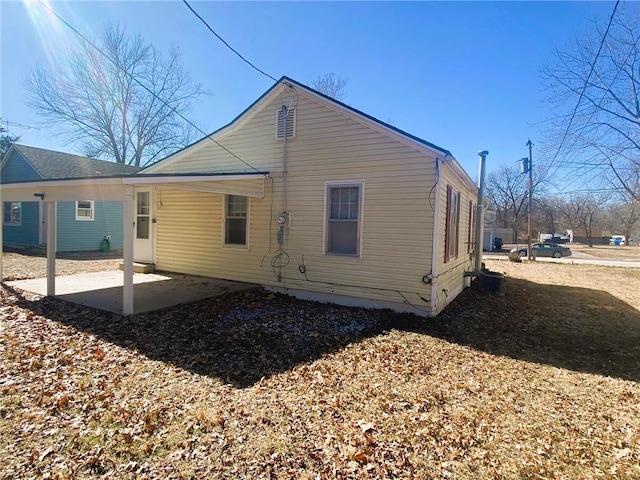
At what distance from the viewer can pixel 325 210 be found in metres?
7.61

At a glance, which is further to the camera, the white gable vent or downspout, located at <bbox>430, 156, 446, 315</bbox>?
the white gable vent

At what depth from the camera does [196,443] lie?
110 inches

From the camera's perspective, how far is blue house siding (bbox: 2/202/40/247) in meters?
16.3

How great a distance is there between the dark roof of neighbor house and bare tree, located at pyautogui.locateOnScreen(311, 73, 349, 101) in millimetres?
14509

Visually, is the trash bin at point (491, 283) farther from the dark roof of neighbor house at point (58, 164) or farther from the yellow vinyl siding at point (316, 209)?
the dark roof of neighbor house at point (58, 164)

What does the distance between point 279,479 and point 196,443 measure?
31.3 inches

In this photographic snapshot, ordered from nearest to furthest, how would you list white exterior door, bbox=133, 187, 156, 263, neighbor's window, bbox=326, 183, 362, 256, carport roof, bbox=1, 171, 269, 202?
carport roof, bbox=1, 171, 269, 202 → neighbor's window, bbox=326, 183, 362, 256 → white exterior door, bbox=133, 187, 156, 263

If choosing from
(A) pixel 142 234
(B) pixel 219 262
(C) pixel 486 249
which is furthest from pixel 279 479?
(C) pixel 486 249

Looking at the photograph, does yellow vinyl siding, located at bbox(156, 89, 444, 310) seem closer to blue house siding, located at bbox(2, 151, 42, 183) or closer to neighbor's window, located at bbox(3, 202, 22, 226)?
blue house siding, located at bbox(2, 151, 42, 183)

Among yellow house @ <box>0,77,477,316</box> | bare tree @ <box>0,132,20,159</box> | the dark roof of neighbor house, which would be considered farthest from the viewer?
bare tree @ <box>0,132,20,159</box>

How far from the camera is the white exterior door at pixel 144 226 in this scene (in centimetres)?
1060

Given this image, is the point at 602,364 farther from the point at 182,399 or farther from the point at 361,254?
the point at 182,399

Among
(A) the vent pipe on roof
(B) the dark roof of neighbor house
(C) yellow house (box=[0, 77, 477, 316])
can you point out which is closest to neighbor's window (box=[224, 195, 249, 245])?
(C) yellow house (box=[0, 77, 477, 316])

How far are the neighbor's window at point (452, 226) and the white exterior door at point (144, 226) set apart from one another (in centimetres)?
834
